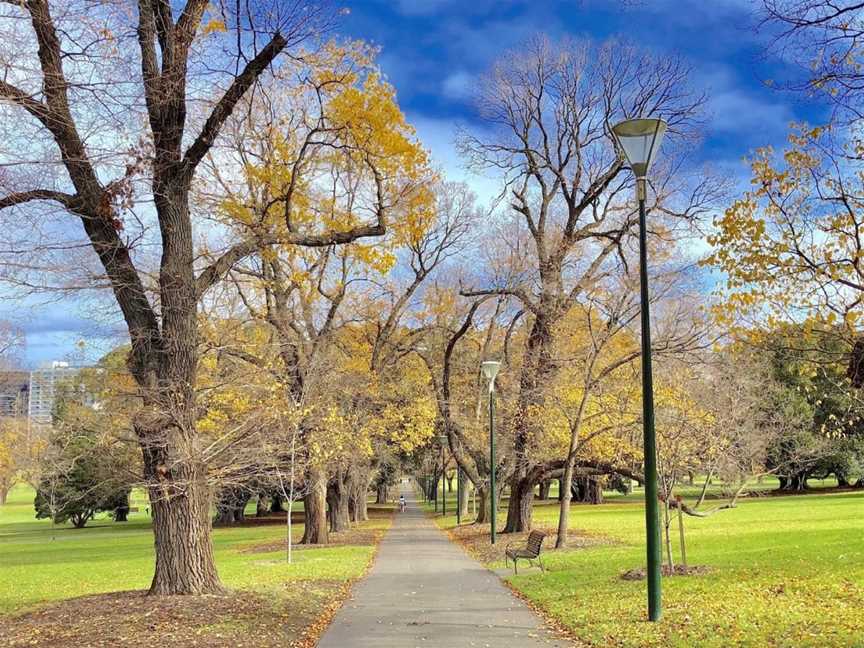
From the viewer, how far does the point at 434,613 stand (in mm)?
10258

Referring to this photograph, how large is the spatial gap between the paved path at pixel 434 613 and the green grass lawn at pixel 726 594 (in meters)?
0.53

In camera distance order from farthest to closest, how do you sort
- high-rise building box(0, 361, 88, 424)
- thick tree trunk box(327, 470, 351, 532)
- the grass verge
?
high-rise building box(0, 361, 88, 424)
thick tree trunk box(327, 470, 351, 532)
the grass verge

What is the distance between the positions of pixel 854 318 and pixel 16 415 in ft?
153

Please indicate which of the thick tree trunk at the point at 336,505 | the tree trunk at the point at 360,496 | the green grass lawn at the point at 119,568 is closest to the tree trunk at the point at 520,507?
the green grass lawn at the point at 119,568

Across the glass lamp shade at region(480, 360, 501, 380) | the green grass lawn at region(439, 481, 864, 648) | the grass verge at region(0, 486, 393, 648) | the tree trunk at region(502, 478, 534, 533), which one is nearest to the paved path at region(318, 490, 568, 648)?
the grass verge at region(0, 486, 393, 648)

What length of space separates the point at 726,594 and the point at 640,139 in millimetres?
6318

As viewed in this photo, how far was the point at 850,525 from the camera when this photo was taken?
23.8 metres

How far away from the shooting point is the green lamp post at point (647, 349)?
8297 mm

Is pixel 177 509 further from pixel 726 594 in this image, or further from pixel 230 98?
pixel 726 594

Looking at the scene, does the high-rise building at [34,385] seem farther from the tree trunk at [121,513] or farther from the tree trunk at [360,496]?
the tree trunk at [121,513]

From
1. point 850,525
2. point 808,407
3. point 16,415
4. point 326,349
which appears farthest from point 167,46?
point 808,407

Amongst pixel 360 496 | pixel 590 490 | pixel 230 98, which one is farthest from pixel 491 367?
pixel 590 490

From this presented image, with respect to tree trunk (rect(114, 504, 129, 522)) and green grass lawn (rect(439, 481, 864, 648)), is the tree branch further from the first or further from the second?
tree trunk (rect(114, 504, 129, 522))

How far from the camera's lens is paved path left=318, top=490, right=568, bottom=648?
8.31 meters
